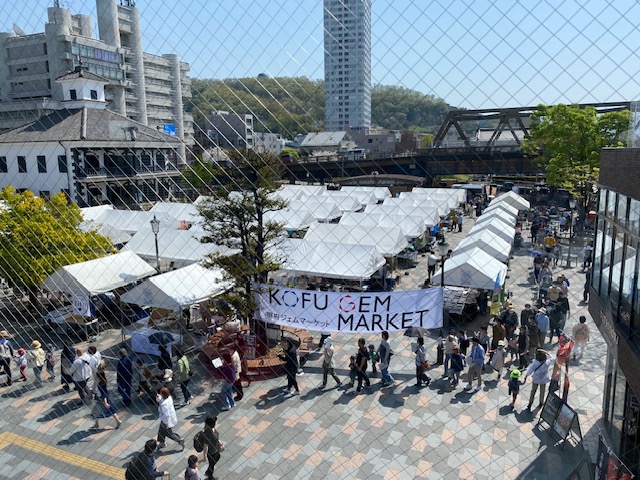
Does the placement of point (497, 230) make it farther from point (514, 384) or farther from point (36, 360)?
point (36, 360)

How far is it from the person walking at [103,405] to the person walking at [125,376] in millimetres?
269

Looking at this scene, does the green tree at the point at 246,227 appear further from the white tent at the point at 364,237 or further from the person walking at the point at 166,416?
the white tent at the point at 364,237

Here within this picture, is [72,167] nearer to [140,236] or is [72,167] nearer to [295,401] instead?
[140,236]

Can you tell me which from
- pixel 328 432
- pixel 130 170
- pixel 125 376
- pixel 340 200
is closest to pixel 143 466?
pixel 328 432

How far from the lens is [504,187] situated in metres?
26.3

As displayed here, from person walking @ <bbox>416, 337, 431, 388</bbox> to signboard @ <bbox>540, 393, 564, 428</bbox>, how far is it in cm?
Result: 142

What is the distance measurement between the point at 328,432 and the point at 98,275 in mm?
5055

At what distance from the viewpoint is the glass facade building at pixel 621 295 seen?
13.8ft

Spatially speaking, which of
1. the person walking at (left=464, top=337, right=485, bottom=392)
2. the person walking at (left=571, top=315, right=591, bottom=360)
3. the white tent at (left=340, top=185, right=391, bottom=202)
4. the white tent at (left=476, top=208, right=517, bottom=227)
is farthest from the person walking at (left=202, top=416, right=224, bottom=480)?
the white tent at (left=340, top=185, right=391, bottom=202)

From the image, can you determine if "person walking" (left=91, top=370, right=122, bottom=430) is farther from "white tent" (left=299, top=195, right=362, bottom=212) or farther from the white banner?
"white tent" (left=299, top=195, right=362, bottom=212)

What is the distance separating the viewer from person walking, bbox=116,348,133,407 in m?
5.95

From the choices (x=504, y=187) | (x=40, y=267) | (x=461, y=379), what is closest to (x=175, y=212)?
(x=40, y=267)

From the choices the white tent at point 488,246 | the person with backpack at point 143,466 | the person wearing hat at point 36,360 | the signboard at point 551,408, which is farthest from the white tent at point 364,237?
the person with backpack at point 143,466

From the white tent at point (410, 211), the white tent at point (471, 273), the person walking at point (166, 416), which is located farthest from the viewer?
the white tent at point (410, 211)
